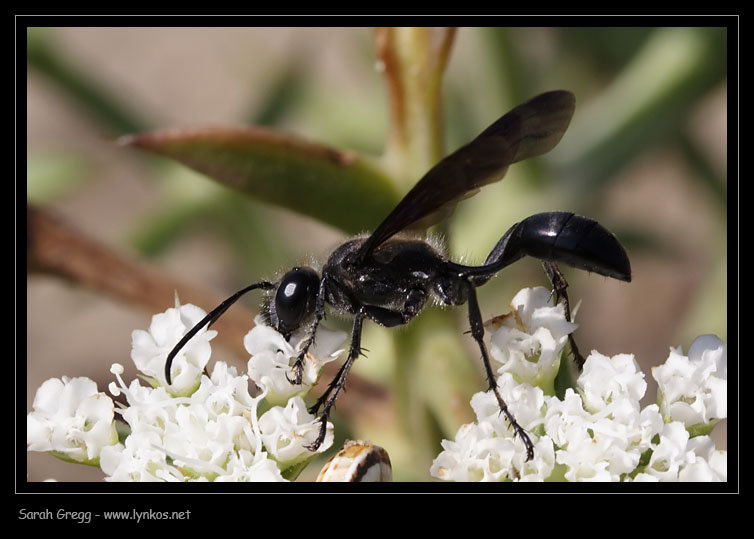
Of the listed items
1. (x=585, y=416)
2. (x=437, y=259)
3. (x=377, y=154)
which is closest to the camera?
(x=585, y=416)

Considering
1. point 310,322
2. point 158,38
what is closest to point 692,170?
point 310,322

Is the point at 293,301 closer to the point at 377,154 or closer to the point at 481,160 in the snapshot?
the point at 481,160

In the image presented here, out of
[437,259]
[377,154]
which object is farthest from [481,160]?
[377,154]

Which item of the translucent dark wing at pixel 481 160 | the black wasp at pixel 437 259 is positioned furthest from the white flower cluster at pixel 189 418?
the translucent dark wing at pixel 481 160

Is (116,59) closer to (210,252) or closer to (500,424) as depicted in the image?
(210,252)

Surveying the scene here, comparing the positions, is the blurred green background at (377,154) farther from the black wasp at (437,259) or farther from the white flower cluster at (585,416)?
the white flower cluster at (585,416)

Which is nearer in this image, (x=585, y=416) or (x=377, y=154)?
(x=585, y=416)
